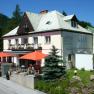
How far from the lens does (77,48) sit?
137 feet

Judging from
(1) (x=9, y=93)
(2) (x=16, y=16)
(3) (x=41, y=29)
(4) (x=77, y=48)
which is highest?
(2) (x=16, y=16)

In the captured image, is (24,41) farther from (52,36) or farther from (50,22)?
(52,36)

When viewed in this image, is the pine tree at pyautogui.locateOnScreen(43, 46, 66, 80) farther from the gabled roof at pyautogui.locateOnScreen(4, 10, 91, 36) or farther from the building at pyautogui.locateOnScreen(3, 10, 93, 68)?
the gabled roof at pyautogui.locateOnScreen(4, 10, 91, 36)

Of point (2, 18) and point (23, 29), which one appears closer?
point (23, 29)

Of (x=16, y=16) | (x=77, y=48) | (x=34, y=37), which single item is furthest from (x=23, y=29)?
(x=16, y=16)

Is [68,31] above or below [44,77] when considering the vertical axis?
above

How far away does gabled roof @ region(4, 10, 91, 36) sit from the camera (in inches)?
1614

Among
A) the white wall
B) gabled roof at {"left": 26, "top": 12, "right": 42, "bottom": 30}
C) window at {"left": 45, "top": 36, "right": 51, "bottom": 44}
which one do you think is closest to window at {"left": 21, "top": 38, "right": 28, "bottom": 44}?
gabled roof at {"left": 26, "top": 12, "right": 42, "bottom": 30}

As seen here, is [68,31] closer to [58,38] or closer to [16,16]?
[58,38]

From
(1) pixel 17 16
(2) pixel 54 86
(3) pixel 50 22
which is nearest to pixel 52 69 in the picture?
(2) pixel 54 86

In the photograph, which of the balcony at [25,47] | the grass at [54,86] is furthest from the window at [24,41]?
the grass at [54,86]

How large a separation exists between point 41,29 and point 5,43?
12331 millimetres

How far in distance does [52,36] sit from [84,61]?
629cm

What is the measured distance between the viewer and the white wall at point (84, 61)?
120 feet
